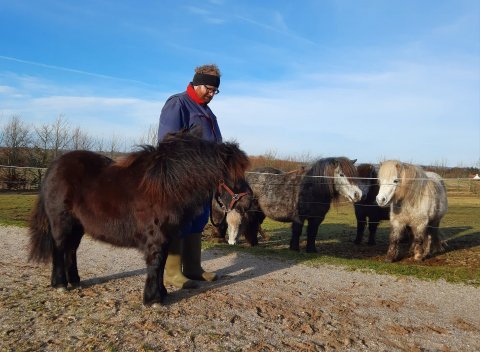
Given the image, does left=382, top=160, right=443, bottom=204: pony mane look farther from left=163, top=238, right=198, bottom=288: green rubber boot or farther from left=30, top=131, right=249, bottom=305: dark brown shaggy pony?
left=163, top=238, right=198, bottom=288: green rubber boot

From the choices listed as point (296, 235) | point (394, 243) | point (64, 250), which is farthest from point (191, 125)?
point (394, 243)

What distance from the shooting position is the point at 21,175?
90.3 ft

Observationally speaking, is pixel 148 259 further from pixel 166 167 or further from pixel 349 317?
pixel 349 317

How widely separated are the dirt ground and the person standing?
317mm

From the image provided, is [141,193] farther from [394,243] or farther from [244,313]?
[394,243]

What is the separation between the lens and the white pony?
762cm

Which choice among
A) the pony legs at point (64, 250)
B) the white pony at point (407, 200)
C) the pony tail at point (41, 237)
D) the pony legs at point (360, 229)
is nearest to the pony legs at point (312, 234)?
the white pony at point (407, 200)

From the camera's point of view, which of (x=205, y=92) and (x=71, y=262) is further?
(x=205, y=92)

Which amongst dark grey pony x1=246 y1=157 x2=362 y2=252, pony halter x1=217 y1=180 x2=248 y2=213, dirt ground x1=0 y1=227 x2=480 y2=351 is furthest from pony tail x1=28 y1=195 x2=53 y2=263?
dark grey pony x1=246 y1=157 x2=362 y2=252

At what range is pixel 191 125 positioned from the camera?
4.83m

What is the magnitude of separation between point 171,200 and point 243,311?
1286 mm

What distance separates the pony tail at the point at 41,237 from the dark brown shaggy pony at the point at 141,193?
0.15 metres

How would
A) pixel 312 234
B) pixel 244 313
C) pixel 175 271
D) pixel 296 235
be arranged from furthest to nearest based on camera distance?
pixel 296 235, pixel 312 234, pixel 175 271, pixel 244 313

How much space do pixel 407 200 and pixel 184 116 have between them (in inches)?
196
